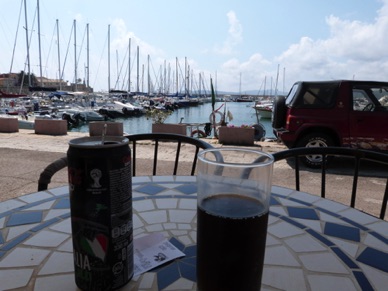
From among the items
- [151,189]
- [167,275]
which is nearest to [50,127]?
[151,189]

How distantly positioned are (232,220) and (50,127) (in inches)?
415

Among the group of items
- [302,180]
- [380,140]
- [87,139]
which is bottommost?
[302,180]

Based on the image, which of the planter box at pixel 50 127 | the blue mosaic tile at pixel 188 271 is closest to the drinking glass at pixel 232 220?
the blue mosaic tile at pixel 188 271

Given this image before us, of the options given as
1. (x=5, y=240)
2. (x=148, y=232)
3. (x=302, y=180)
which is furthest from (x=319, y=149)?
(x=302, y=180)

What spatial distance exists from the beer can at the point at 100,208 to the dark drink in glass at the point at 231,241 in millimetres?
197

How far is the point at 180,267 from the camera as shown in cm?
96

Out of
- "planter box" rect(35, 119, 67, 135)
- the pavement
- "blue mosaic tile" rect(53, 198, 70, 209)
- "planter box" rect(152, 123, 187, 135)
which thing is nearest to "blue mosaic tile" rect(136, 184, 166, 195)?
"blue mosaic tile" rect(53, 198, 70, 209)

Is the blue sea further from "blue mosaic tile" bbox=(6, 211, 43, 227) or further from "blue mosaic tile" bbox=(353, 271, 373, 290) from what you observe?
"blue mosaic tile" bbox=(353, 271, 373, 290)

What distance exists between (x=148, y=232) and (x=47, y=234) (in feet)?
1.20

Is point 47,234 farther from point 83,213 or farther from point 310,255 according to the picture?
point 310,255

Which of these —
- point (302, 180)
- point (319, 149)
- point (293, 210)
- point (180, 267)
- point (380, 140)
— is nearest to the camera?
point (180, 267)

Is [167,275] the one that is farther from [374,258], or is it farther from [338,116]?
[338,116]

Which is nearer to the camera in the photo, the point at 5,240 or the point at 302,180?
the point at 5,240

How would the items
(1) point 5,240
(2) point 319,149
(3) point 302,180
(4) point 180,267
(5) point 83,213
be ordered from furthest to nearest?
1. (3) point 302,180
2. (2) point 319,149
3. (1) point 5,240
4. (4) point 180,267
5. (5) point 83,213
